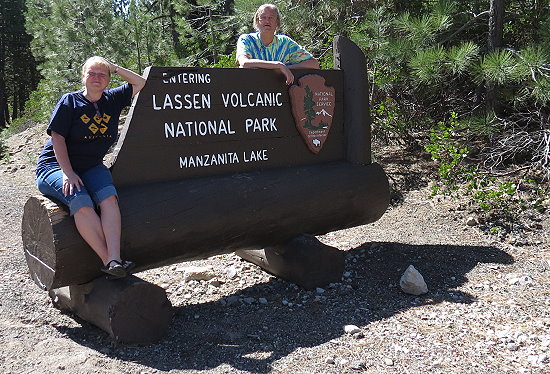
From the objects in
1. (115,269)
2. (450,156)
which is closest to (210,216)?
(115,269)

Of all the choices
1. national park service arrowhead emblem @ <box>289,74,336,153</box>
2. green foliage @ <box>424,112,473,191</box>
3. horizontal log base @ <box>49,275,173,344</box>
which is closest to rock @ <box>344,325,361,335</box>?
horizontal log base @ <box>49,275,173,344</box>

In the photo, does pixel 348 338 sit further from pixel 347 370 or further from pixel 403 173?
pixel 403 173

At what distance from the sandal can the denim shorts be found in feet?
1.14

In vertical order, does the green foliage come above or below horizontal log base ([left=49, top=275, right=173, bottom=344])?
above

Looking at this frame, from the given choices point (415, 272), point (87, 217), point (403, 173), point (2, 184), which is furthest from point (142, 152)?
point (2, 184)

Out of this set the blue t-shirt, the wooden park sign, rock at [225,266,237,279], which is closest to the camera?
the blue t-shirt

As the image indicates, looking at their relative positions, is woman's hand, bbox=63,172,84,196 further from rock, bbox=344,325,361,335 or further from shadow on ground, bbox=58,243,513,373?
rock, bbox=344,325,361,335

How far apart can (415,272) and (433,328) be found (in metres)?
0.69

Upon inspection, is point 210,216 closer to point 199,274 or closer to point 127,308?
point 127,308

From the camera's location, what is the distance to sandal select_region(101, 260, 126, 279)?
337 centimetres

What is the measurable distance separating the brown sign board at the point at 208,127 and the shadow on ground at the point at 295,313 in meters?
0.95

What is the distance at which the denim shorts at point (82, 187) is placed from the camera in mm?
3398

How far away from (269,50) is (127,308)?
230 centimetres

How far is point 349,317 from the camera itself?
399 centimetres
